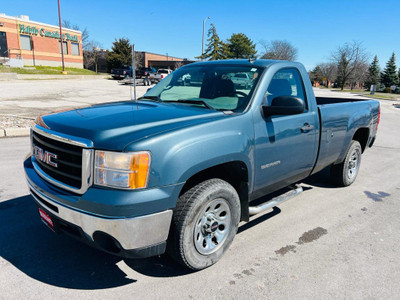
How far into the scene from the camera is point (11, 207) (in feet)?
12.9

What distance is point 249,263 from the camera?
2.97 m

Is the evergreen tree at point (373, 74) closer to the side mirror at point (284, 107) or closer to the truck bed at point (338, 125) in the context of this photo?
the truck bed at point (338, 125)

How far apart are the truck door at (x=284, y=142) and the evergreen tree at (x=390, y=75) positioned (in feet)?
253

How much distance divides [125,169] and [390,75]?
80.1 m

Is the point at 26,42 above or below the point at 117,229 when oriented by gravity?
above

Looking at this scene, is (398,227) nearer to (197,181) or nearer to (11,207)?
(197,181)

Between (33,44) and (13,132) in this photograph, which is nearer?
(13,132)

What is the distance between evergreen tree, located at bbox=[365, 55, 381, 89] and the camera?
71.0 metres

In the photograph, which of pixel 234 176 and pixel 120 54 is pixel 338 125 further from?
pixel 120 54

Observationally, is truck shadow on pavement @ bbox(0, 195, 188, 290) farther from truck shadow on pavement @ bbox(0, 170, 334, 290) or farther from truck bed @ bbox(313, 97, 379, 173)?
truck bed @ bbox(313, 97, 379, 173)

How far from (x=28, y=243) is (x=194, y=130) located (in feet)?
7.04

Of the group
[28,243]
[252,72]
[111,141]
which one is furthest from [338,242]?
[28,243]

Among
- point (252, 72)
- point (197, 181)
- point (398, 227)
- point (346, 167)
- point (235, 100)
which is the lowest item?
point (398, 227)

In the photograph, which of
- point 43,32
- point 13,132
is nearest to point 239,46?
point 43,32
